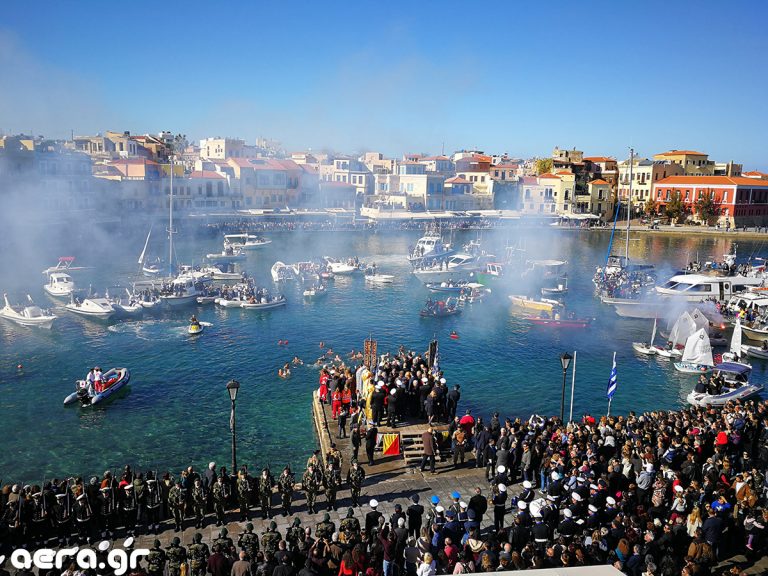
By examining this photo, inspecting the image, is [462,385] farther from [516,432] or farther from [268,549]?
[268,549]

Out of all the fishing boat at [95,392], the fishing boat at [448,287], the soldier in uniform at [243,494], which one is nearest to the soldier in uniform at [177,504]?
the soldier in uniform at [243,494]

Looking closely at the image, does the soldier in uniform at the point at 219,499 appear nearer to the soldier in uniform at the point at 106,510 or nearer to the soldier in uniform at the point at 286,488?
the soldier in uniform at the point at 286,488

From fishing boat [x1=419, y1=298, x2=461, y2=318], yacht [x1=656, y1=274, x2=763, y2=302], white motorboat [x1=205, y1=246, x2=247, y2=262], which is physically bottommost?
fishing boat [x1=419, y1=298, x2=461, y2=318]

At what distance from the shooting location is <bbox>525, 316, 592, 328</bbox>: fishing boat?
1282 inches

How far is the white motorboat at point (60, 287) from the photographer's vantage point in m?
37.3

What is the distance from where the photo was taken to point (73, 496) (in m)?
10.9

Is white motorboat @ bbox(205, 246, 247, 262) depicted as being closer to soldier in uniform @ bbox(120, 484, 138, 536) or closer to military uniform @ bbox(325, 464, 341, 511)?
soldier in uniform @ bbox(120, 484, 138, 536)

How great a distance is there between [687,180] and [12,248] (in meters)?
84.5

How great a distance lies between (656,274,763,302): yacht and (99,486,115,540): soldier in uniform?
34.8 metres

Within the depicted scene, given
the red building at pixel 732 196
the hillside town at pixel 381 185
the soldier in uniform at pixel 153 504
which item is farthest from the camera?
the red building at pixel 732 196

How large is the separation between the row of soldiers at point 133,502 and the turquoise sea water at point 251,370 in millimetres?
5176

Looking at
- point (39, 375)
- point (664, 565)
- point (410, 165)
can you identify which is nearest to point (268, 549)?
point (664, 565)

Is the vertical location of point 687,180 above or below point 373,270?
above

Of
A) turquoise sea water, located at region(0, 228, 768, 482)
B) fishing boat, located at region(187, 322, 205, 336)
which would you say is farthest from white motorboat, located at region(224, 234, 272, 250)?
fishing boat, located at region(187, 322, 205, 336)
